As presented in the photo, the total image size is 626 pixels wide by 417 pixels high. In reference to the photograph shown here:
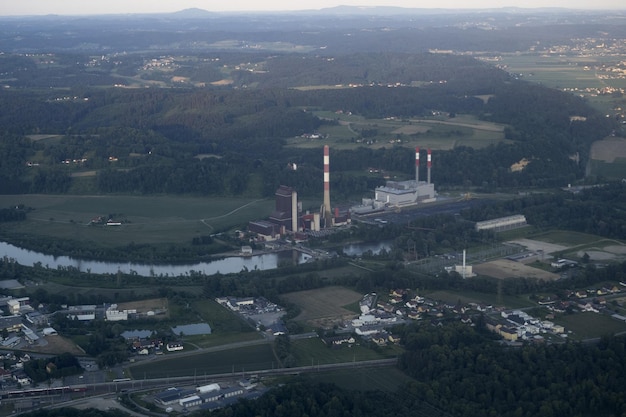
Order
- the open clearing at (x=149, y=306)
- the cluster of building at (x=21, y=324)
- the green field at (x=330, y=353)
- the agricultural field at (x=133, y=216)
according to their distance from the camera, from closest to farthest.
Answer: the green field at (x=330, y=353), the cluster of building at (x=21, y=324), the open clearing at (x=149, y=306), the agricultural field at (x=133, y=216)

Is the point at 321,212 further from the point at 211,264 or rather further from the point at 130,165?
the point at 130,165

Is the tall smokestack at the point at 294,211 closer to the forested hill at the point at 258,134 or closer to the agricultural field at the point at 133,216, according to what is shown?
the agricultural field at the point at 133,216

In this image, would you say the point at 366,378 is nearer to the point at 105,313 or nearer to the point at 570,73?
the point at 105,313

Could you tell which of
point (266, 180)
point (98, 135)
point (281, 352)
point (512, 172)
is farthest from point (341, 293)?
point (98, 135)

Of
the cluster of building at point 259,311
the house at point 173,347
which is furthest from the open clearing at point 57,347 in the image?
the cluster of building at point 259,311

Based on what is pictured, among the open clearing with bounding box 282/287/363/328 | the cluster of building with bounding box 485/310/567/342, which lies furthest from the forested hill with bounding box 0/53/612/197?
the cluster of building with bounding box 485/310/567/342

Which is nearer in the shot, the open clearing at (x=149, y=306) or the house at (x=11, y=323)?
the house at (x=11, y=323)

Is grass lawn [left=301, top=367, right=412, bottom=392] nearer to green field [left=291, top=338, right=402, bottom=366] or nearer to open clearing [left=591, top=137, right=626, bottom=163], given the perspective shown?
green field [left=291, top=338, right=402, bottom=366]
